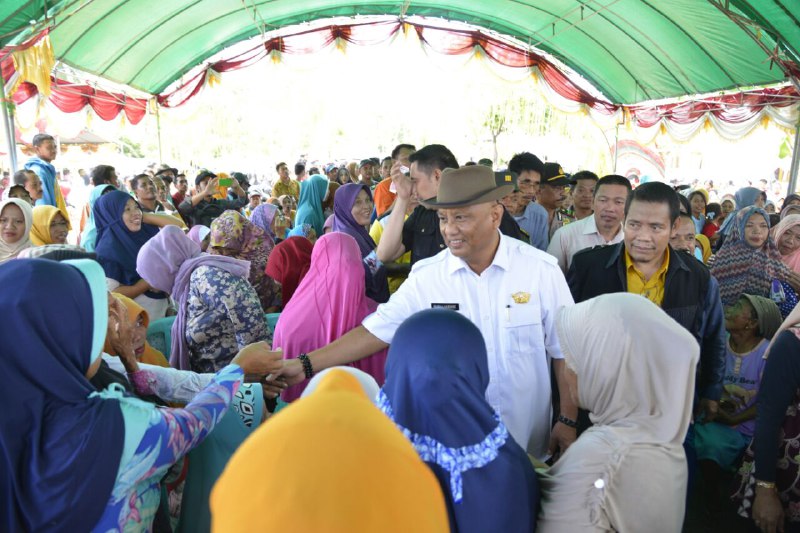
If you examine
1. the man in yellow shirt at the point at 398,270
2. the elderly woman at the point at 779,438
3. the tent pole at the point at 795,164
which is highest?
the tent pole at the point at 795,164

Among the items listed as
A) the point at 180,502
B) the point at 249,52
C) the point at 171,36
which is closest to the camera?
the point at 180,502

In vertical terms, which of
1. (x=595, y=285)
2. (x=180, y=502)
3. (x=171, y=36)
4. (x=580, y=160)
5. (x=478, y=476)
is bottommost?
(x=180, y=502)

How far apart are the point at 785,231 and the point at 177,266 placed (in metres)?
4.16

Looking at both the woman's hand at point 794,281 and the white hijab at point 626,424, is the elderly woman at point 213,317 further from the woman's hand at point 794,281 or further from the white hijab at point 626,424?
the woman's hand at point 794,281

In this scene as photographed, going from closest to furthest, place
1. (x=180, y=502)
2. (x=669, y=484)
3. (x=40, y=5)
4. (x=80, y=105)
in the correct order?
(x=669, y=484) < (x=180, y=502) < (x=40, y=5) < (x=80, y=105)

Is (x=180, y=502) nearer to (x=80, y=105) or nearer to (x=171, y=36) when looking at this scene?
(x=80, y=105)

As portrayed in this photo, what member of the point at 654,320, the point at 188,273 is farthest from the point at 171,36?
the point at 654,320

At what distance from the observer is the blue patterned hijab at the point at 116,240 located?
12.4 feet

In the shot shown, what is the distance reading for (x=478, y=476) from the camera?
109 centimetres

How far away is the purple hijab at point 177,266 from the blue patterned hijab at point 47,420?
1474 millimetres

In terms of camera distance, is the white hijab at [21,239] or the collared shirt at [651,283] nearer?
the collared shirt at [651,283]

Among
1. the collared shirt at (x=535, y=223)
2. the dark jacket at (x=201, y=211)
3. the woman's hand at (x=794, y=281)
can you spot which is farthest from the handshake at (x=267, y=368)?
the dark jacket at (x=201, y=211)

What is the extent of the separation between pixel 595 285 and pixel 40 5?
7600mm

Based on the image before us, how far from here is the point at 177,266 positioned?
293 cm
